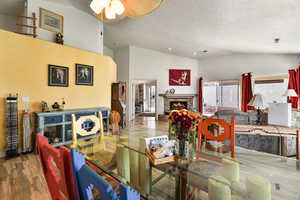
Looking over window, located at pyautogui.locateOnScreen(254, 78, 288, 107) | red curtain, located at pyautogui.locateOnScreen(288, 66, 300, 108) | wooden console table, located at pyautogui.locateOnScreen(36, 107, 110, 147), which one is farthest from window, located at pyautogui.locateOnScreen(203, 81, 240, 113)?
wooden console table, located at pyautogui.locateOnScreen(36, 107, 110, 147)

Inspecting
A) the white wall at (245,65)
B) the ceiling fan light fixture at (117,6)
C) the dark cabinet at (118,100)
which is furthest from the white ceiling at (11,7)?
the white wall at (245,65)

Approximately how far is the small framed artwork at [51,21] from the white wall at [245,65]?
6789 millimetres

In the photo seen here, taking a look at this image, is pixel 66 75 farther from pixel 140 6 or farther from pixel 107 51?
pixel 107 51

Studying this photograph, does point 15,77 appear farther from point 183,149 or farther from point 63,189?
point 183,149

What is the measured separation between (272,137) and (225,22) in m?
2.75

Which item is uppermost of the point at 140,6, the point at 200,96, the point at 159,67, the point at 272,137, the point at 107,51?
the point at 107,51

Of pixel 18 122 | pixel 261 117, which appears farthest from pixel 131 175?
pixel 18 122

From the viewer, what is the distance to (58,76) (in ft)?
12.5

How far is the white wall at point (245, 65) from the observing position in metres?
5.90

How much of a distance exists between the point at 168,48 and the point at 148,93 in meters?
4.01

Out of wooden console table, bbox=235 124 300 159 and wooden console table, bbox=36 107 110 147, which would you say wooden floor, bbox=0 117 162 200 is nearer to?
wooden console table, bbox=36 107 110 147

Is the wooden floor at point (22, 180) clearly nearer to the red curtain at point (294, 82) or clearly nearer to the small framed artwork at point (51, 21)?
the small framed artwork at point (51, 21)

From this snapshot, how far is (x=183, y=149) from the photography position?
1482mm

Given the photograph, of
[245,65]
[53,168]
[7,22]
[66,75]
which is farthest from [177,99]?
[53,168]
